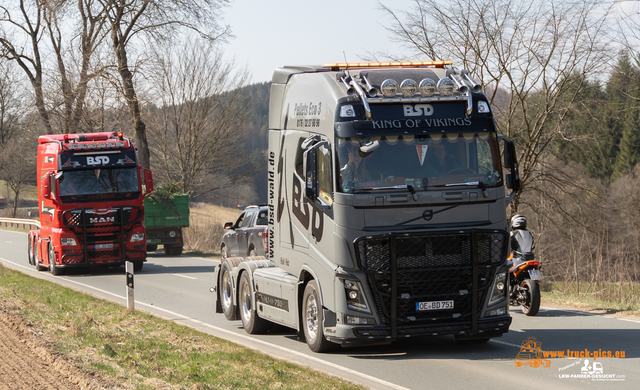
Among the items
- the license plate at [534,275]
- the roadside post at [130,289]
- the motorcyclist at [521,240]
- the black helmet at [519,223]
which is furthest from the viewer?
the roadside post at [130,289]

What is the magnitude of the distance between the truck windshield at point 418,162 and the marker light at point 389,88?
1.96ft

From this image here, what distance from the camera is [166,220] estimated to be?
91.6ft

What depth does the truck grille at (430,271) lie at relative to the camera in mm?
8562

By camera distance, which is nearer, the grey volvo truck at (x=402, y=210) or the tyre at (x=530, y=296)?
the grey volvo truck at (x=402, y=210)

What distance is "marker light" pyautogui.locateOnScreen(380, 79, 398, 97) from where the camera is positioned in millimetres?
8977

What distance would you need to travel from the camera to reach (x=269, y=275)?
10555 mm

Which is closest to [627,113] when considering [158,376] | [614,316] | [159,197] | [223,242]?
[614,316]

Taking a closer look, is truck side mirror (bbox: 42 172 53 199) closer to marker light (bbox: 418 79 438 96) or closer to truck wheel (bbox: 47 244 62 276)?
truck wheel (bbox: 47 244 62 276)

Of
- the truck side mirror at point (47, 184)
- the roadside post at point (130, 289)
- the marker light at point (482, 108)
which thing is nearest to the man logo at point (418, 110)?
the marker light at point (482, 108)

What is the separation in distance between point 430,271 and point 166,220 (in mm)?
20592

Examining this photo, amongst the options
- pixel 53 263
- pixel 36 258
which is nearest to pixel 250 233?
pixel 53 263

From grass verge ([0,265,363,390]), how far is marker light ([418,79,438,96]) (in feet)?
12.4

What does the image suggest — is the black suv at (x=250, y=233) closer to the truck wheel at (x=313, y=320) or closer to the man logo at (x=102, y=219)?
the man logo at (x=102, y=219)

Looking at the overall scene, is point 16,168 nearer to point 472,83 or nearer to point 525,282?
point 525,282
